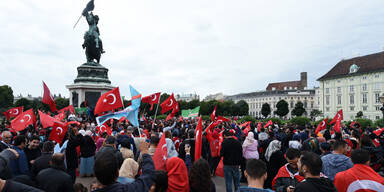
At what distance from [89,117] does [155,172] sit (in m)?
21.9

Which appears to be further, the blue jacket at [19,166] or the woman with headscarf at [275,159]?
the woman with headscarf at [275,159]

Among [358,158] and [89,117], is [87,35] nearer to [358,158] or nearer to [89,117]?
[89,117]

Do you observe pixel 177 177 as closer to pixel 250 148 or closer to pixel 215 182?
pixel 250 148

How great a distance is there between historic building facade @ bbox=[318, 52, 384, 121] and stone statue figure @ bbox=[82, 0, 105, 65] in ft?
227

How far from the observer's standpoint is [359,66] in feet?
252

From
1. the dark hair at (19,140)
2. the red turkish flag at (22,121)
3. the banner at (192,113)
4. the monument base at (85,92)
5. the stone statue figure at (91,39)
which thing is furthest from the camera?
the stone statue figure at (91,39)

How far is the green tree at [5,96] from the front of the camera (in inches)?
3331

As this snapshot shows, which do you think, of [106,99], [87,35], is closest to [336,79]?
[87,35]

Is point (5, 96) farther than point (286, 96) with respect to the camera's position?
No

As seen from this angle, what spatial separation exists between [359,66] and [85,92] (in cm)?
7721

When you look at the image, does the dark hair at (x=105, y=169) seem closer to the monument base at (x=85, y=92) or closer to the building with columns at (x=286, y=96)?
the monument base at (x=85, y=92)

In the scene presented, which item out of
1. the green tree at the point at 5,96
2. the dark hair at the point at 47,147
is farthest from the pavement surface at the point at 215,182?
the green tree at the point at 5,96

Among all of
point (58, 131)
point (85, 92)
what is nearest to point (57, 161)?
point (58, 131)

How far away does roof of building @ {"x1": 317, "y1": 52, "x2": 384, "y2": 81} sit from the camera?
71.5 m
